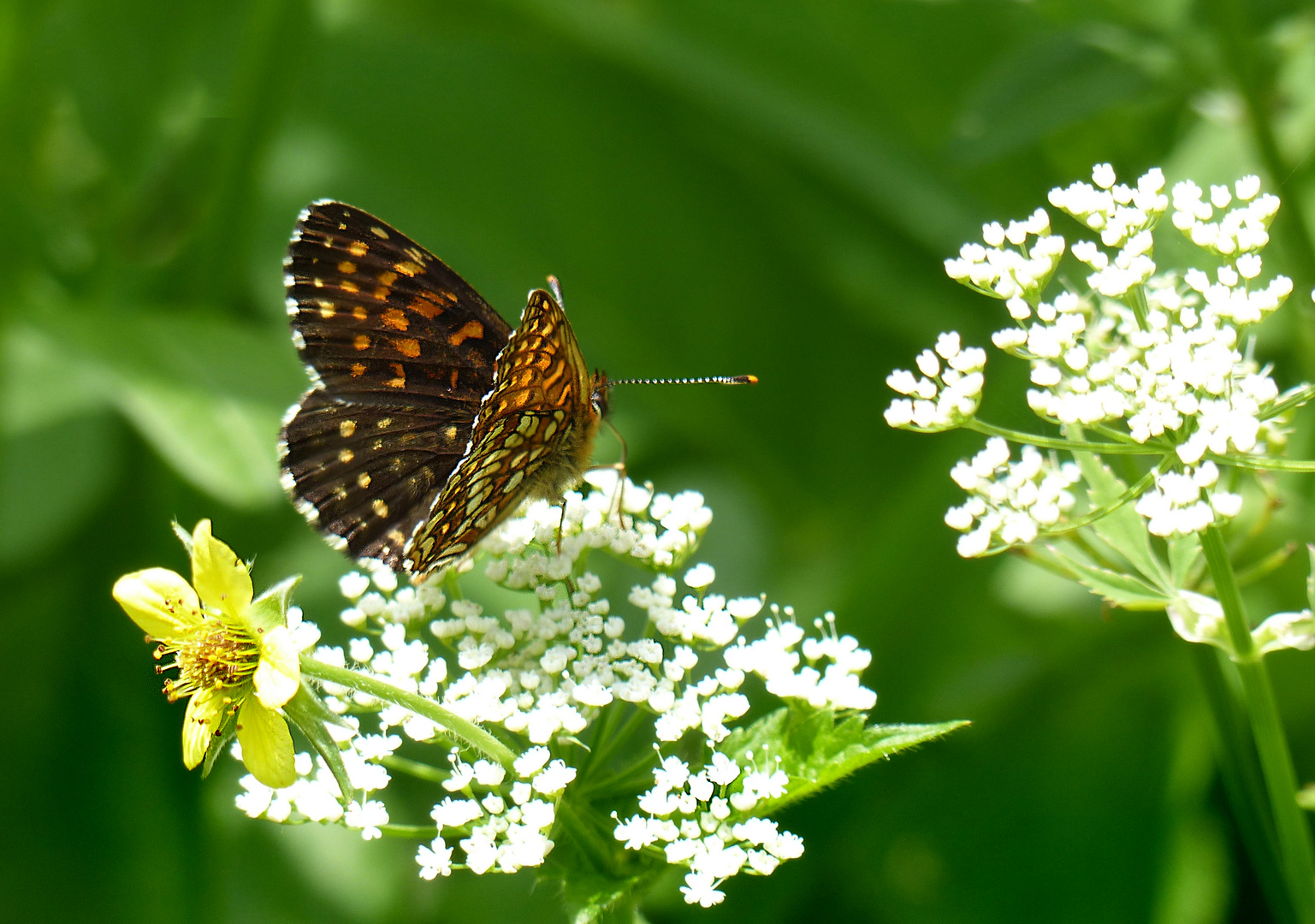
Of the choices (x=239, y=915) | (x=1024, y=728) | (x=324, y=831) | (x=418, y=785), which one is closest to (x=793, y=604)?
(x=1024, y=728)

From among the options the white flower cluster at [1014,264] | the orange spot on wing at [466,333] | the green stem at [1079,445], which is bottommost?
the green stem at [1079,445]

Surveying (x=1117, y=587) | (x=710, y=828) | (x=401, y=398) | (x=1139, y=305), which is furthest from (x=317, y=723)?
(x=1139, y=305)

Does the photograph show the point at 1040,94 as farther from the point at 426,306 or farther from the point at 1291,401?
the point at 426,306

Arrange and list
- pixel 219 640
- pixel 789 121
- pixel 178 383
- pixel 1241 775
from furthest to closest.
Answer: pixel 789 121 < pixel 178 383 < pixel 1241 775 < pixel 219 640

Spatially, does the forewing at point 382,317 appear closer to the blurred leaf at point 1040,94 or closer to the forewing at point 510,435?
the forewing at point 510,435

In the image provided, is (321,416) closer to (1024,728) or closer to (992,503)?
(992,503)

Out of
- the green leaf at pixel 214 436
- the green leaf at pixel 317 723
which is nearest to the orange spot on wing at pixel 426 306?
the green leaf at pixel 214 436

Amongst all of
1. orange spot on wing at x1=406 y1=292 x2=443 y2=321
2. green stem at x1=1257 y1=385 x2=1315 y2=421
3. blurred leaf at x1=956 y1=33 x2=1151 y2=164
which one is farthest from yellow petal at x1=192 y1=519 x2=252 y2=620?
blurred leaf at x1=956 y1=33 x2=1151 y2=164
